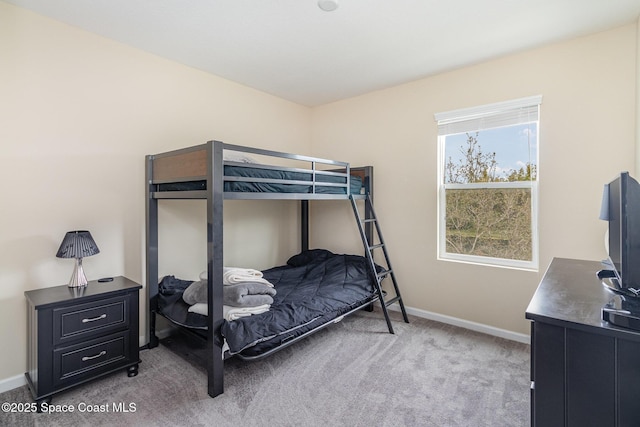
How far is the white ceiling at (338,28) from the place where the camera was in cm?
202

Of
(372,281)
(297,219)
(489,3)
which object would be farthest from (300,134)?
(489,3)

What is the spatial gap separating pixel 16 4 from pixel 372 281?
3370 mm

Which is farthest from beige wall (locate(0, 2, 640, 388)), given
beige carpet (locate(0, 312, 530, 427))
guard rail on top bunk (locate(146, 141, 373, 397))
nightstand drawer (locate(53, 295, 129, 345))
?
beige carpet (locate(0, 312, 530, 427))

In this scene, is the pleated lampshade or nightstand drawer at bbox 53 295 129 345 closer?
nightstand drawer at bbox 53 295 129 345

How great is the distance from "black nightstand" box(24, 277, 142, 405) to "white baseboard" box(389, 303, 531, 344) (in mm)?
2552

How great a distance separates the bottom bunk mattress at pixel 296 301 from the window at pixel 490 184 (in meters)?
0.98

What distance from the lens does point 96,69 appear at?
238 cm

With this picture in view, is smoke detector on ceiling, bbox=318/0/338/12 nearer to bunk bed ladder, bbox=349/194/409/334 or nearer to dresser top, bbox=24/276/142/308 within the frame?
bunk bed ladder, bbox=349/194/409/334

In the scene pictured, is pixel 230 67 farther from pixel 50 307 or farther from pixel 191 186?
pixel 50 307

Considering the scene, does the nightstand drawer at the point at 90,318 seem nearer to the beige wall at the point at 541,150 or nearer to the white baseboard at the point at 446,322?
the white baseboard at the point at 446,322

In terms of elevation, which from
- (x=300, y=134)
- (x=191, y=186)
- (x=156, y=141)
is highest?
(x=300, y=134)

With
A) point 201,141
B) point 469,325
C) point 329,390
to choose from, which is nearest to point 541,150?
point 469,325

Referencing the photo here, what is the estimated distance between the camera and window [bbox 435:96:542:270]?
2.72 metres

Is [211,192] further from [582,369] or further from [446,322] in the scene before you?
[446,322]
